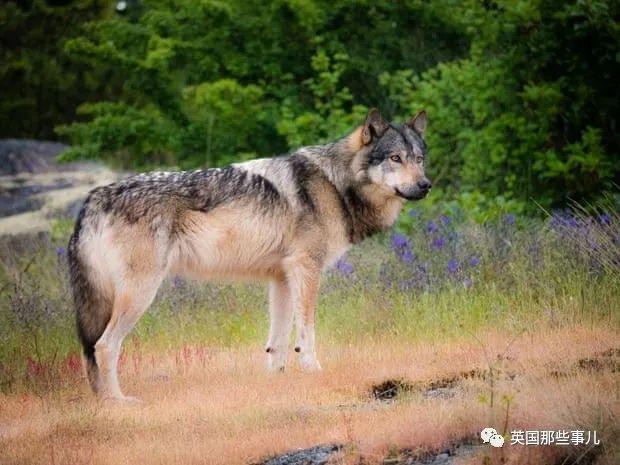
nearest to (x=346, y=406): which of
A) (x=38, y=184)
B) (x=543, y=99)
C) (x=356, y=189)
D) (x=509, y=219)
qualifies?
(x=356, y=189)

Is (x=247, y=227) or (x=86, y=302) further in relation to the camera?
(x=247, y=227)

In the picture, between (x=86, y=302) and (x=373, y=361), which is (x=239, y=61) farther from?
(x=373, y=361)

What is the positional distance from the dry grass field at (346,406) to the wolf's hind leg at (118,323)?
21 centimetres

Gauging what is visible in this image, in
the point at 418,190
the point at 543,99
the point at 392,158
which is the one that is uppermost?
the point at 543,99

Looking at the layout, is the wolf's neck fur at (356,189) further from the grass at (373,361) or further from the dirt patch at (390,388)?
the dirt patch at (390,388)

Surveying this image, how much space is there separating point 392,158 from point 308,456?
3.07 metres

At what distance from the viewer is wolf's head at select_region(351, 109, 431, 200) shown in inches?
311

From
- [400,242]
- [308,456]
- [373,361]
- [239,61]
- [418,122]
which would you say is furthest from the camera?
[239,61]

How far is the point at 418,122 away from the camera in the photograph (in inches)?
328

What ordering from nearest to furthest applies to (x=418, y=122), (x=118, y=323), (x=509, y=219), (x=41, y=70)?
(x=118, y=323), (x=418, y=122), (x=509, y=219), (x=41, y=70)

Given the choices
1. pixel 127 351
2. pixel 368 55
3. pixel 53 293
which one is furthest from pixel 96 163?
pixel 127 351

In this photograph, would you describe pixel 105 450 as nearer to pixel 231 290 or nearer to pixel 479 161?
pixel 231 290

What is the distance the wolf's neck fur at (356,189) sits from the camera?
8.12 metres

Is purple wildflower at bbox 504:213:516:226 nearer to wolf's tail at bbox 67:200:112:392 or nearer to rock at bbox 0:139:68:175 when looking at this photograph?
wolf's tail at bbox 67:200:112:392
